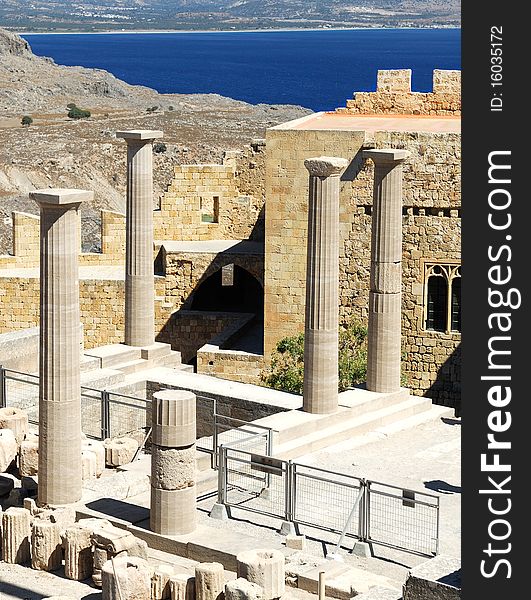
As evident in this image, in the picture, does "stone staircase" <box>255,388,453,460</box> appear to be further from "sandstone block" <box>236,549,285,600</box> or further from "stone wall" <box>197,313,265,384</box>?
"stone wall" <box>197,313,265,384</box>

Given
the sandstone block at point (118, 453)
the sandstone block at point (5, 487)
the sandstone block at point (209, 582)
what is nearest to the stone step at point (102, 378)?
the sandstone block at point (118, 453)

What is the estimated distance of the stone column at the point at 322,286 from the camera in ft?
77.7

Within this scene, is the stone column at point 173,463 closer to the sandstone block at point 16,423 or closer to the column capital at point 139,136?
the sandstone block at point 16,423

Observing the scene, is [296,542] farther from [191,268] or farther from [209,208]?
[209,208]

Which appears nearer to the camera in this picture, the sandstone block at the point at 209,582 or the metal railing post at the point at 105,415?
the sandstone block at the point at 209,582

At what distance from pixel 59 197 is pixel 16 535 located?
432 cm

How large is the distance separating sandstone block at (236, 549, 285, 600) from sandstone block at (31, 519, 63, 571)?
2860mm

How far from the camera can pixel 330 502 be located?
21.3 meters

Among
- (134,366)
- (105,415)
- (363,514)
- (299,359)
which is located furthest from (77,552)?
(299,359)

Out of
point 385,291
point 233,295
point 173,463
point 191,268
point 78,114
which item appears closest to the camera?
point 173,463

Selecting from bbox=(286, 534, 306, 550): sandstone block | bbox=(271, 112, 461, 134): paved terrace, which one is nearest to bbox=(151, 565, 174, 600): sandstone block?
bbox=(286, 534, 306, 550): sandstone block

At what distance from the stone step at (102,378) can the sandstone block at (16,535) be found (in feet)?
Answer: 20.1

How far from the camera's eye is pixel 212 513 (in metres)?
20.8

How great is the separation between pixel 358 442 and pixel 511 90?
40.6ft
